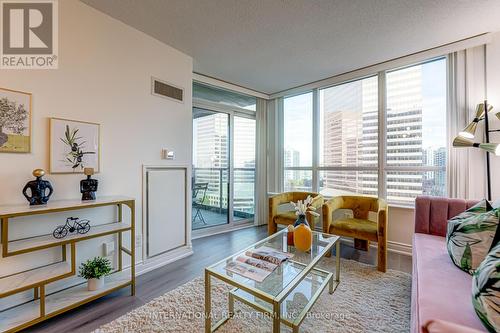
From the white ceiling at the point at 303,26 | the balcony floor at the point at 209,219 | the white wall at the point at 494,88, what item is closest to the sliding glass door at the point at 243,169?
the balcony floor at the point at 209,219

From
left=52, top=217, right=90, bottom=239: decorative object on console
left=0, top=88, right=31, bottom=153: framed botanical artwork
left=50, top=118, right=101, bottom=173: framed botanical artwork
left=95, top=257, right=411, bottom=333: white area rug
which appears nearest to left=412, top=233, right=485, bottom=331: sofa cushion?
left=95, top=257, right=411, bottom=333: white area rug

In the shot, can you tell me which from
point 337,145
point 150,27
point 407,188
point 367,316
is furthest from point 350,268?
point 150,27

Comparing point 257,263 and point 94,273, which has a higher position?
point 257,263

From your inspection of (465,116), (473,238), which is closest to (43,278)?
(473,238)

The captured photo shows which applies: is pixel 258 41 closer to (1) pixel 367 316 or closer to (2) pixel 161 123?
(2) pixel 161 123

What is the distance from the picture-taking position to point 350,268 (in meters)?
2.53

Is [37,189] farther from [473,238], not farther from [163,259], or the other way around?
[473,238]

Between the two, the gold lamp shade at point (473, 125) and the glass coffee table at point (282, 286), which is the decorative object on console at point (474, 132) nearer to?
the gold lamp shade at point (473, 125)

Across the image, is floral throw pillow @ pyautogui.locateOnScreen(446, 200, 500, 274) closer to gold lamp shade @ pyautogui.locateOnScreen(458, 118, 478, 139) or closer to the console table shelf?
gold lamp shade @ pyautogui.locateOnScreen(458, 118, 478, 139)

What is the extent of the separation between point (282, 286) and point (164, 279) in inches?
60.8

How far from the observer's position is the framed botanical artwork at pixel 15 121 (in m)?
1.67

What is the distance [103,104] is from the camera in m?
2.21

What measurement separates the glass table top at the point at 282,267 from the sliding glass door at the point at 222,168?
1.98 m

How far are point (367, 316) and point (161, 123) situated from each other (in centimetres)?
286
